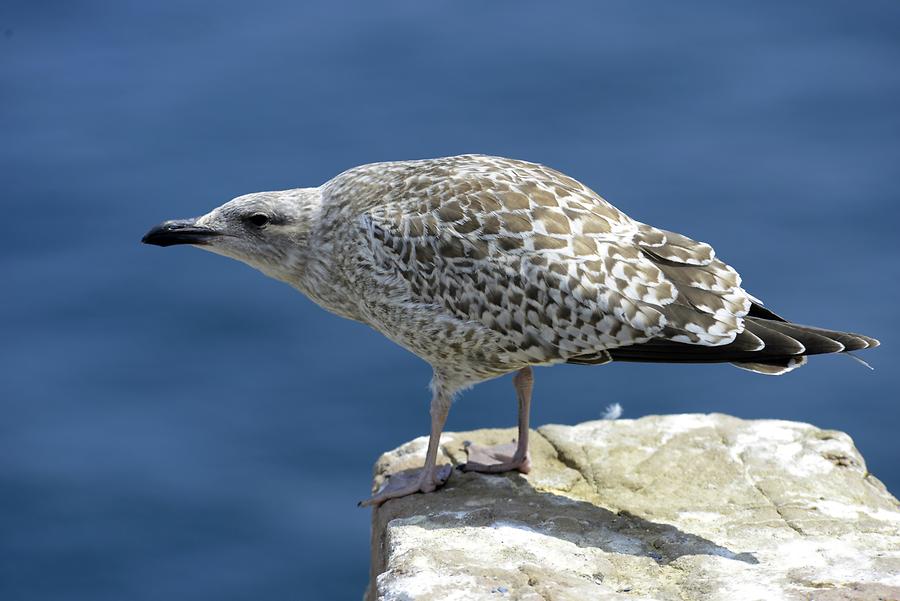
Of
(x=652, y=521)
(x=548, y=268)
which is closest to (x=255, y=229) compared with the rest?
(x=548, y=268)

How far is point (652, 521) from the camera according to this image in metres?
6.92

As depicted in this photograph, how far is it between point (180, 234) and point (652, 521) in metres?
3.04

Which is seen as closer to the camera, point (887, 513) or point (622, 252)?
point (622, 252)

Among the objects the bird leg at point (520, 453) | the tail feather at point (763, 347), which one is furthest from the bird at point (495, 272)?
the bird leg at point (520, 453)

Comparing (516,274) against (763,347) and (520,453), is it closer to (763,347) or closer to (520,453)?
(763,347)

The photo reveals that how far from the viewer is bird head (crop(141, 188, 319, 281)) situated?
733 centimetres

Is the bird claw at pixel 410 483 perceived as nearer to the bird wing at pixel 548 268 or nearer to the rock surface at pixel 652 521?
the rock surface at pixel 652 521

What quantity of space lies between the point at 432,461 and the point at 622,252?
5.50 ft

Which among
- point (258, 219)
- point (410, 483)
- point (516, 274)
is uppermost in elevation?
point (258, 219)

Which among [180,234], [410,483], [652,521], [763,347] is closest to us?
[763,347]

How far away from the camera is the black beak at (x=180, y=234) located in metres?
7.29

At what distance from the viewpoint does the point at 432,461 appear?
734cm

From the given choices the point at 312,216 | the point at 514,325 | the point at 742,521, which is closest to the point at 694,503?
the point at 742,521

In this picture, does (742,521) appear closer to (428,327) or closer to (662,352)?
(662,352)
